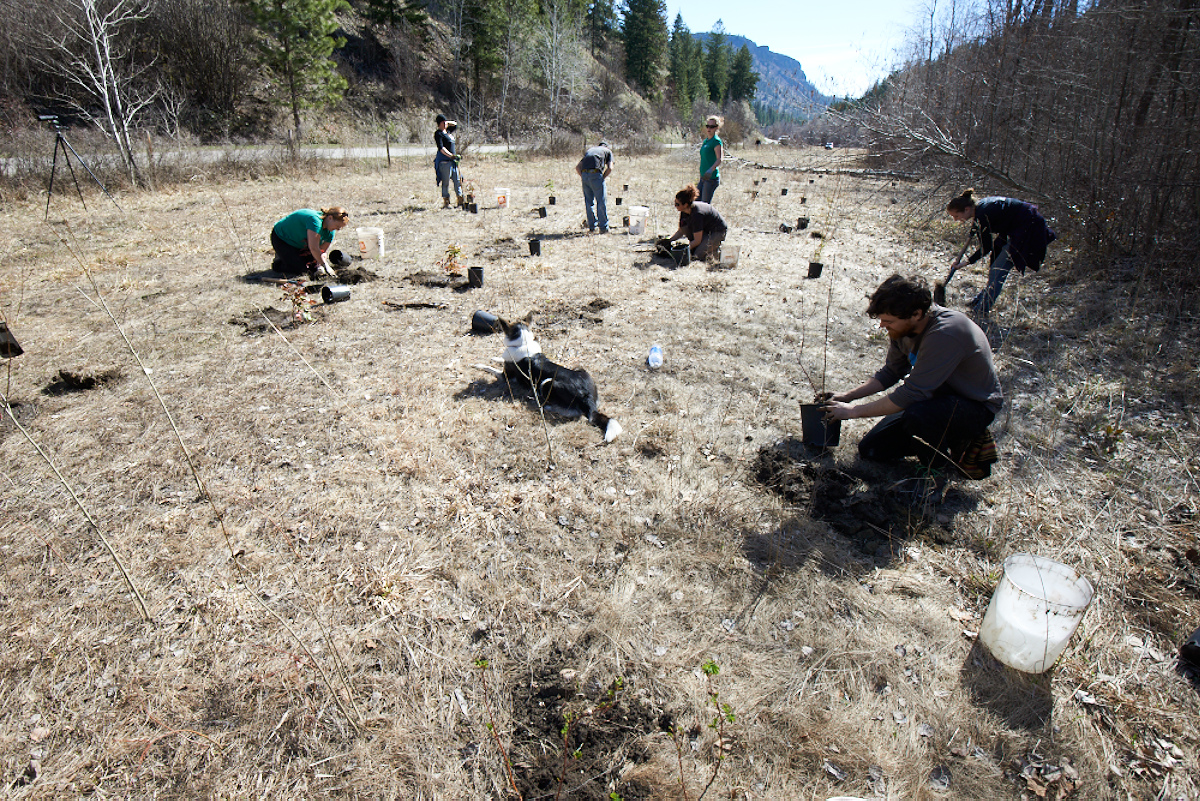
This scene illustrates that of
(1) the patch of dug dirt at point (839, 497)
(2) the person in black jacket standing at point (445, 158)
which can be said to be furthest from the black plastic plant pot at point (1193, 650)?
(2) the person in black jacket standing at point (445, 158)

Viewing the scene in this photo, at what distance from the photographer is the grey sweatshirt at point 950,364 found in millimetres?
2715

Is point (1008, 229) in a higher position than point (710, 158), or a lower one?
lower

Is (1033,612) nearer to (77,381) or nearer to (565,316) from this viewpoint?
(565,316)

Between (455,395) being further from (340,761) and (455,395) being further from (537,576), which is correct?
(340,761)

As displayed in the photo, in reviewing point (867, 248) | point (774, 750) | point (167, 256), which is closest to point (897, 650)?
point (774, 750)

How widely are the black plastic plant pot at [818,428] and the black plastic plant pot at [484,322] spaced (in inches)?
114

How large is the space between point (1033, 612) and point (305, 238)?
23.4ft

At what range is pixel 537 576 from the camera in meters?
2.51

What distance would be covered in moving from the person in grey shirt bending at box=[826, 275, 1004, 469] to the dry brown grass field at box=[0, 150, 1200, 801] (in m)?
0.28

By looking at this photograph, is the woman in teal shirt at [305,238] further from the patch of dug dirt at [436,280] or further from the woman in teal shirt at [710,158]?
the woman in teal shirt at [710,158]

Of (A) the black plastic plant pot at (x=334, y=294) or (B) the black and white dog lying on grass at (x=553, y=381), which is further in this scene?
(A) the black plastic plant pot at (x=334, y=294)

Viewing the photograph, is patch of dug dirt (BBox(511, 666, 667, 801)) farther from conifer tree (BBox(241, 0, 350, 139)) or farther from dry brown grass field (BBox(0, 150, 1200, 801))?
conifer tree (BBox(241, 0, 350, 139))

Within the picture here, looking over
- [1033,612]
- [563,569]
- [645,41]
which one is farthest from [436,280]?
[645,41]

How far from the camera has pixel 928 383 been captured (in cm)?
276
